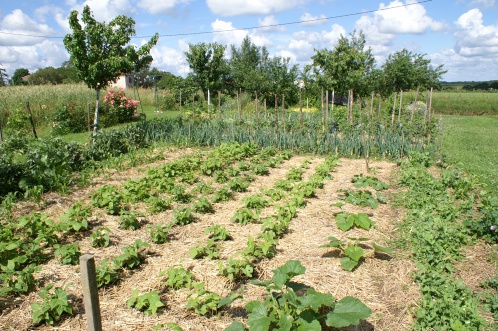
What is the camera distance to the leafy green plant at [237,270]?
321 centimetres

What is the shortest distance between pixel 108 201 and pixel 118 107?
11.7 meters

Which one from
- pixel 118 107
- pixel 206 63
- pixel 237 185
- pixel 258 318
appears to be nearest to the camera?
pixel 258 318

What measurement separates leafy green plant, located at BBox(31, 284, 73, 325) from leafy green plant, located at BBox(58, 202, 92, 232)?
127cm

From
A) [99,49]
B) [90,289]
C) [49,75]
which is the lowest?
[90,289]

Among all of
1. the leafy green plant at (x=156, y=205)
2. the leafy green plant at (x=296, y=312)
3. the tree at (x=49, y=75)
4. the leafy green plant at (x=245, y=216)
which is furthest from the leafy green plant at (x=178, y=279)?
the tree at (x=49, y=75)

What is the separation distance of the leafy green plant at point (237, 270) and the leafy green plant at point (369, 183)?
323 centimetres

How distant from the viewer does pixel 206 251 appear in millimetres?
3738

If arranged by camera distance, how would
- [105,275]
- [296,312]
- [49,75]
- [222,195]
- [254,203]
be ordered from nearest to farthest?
[296,312]
[105,275]
[254,203]
[222,195]
[49,75]

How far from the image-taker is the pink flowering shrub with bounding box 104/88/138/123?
50.2 ft

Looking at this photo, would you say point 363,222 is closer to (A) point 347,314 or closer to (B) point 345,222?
(B) point 345,222

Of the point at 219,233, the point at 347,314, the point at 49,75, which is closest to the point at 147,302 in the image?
the point at 219,233

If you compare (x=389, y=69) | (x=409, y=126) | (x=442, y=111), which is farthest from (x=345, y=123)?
(x=442, y=111)

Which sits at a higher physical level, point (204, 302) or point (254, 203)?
point (254, 203)

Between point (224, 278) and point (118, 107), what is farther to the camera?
point (118, 107)
